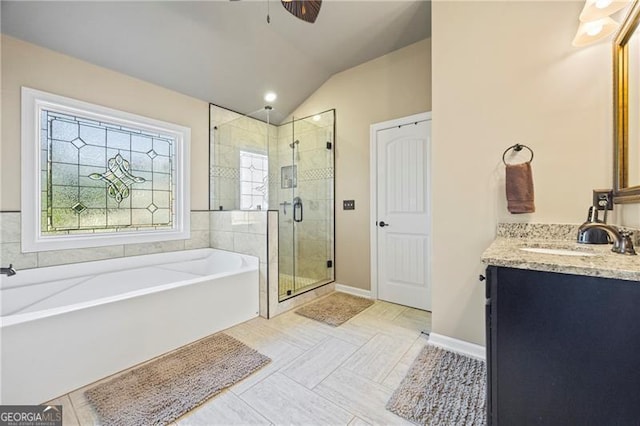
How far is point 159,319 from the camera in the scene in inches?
76.9

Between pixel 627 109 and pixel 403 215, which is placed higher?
pixel 627 109

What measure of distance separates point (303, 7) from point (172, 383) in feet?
8.13

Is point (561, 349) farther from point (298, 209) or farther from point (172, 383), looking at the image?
point (298, 209)

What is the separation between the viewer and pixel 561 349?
922mm


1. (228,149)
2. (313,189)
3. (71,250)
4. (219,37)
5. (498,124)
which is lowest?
(71,250)

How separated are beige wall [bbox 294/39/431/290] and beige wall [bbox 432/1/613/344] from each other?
0.80 m

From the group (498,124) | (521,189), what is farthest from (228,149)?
(521,189)

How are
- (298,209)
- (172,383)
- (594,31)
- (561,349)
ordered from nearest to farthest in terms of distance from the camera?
(561,349) < (594,31) < (172,383) < (298,209)

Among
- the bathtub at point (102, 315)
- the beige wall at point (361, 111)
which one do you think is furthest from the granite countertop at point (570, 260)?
the bathtub at point (102, 315)

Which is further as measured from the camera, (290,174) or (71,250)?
(290,174)

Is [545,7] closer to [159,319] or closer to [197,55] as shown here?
Answer: [197,55]

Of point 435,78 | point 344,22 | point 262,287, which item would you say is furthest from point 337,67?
point 262,287

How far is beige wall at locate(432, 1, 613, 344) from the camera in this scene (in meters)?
1.59

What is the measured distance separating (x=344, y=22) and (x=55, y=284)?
11.9 feet
